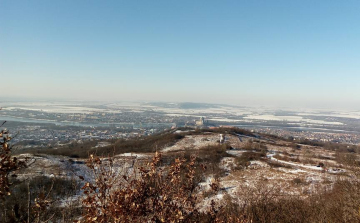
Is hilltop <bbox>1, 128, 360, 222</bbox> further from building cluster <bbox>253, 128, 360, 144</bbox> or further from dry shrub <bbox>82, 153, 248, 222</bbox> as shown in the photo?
building cluster <bbox>253, 128, 360, 144</bbox>

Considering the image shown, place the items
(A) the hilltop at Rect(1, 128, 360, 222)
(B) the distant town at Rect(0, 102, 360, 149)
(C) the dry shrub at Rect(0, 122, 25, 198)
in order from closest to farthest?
(C) the dry shrub at Rect(0, 122, 25, 198) → (A) the hilltop at Rect(1, 128, 360, 222) → (B) the distant town at Rect(0, 102, 360, 149)

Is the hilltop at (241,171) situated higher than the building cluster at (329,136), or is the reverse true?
the hilltop at (241,171)

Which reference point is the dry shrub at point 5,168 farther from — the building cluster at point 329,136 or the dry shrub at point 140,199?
the building cluster at point 329,136

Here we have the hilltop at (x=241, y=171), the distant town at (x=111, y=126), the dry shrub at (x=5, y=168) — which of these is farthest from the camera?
the distant town at (x=111, y=126)

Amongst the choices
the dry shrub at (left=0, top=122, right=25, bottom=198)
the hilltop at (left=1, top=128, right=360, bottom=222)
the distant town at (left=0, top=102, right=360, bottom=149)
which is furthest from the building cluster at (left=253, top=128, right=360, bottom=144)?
the dry shrub at (left=0, top=122, right=25, bottom=198)

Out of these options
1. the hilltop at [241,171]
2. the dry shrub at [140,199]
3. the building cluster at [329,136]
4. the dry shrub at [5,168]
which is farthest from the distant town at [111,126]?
the dry shrub at [140,199]

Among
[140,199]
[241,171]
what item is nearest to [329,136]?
[241,171]

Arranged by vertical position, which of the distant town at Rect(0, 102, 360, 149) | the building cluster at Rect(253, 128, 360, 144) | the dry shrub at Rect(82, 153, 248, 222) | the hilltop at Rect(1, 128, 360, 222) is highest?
the dry shrub at Rect(82, 153, 248, 222)

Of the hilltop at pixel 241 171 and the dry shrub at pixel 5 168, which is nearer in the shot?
the dry shrub at pixel 5 168

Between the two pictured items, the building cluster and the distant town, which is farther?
the building cluster

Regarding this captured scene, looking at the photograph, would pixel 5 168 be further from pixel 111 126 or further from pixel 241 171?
pixel 111 126

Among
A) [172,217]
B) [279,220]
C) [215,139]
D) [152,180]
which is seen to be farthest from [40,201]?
[215,139]
